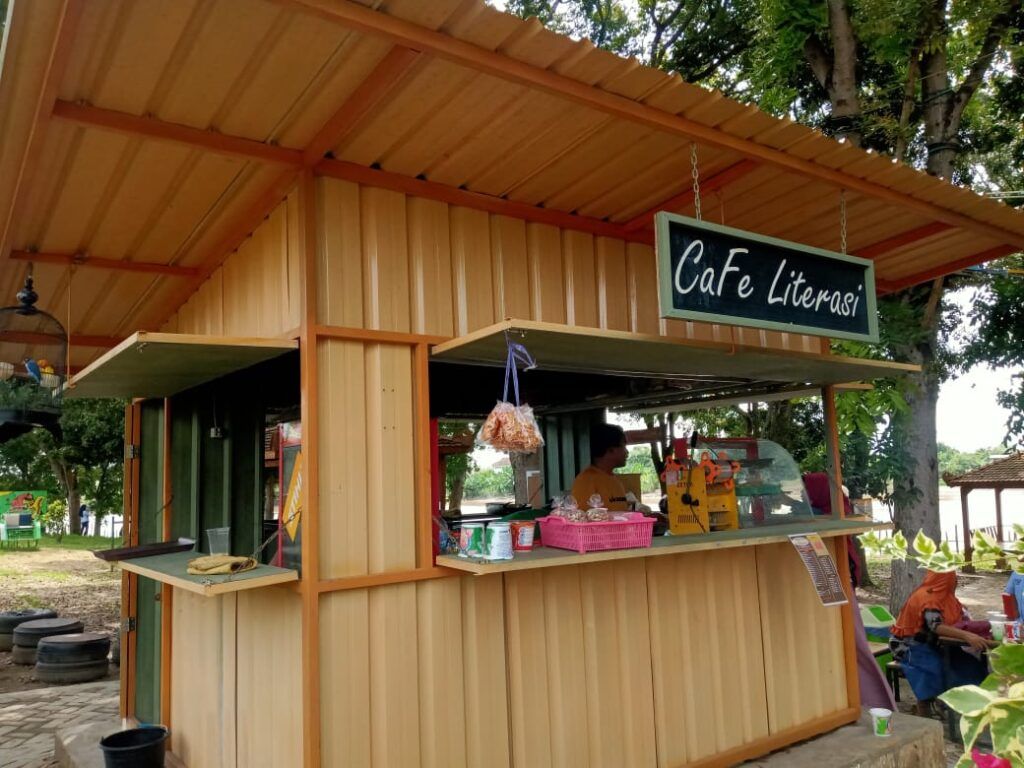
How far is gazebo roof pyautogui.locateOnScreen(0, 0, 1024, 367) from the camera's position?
7.43 feet

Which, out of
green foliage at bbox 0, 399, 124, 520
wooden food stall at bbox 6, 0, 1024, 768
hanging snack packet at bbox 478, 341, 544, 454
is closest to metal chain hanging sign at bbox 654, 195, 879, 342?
wooden food stall at bbox 6, 0, 1024, 768

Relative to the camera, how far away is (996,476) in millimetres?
17250

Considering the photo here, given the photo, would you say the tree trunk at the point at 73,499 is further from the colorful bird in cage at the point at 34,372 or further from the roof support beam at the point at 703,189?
the roof support beam at the point at 703,189

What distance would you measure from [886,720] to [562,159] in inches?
152

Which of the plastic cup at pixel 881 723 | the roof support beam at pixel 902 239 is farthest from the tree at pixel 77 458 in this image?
the plastic cup at pixel 881 723

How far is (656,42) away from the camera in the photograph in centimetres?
1173

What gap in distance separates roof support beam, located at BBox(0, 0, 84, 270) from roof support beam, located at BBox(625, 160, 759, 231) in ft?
8.95

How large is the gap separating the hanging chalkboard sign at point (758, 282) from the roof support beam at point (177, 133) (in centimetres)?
161

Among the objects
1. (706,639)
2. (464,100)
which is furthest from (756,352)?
(464,100)

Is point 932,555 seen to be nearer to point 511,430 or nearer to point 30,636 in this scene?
point 511,430

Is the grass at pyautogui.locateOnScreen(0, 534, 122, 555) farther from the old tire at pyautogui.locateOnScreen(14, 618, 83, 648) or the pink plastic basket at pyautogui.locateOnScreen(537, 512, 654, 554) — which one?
the pink plastic basket at pyautogui.locateOnScreen(537, 512, 654, 554)

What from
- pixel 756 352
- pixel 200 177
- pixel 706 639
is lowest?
pixel 706 639

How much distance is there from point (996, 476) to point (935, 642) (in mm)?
14023

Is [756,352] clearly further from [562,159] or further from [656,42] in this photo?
[656,42]
